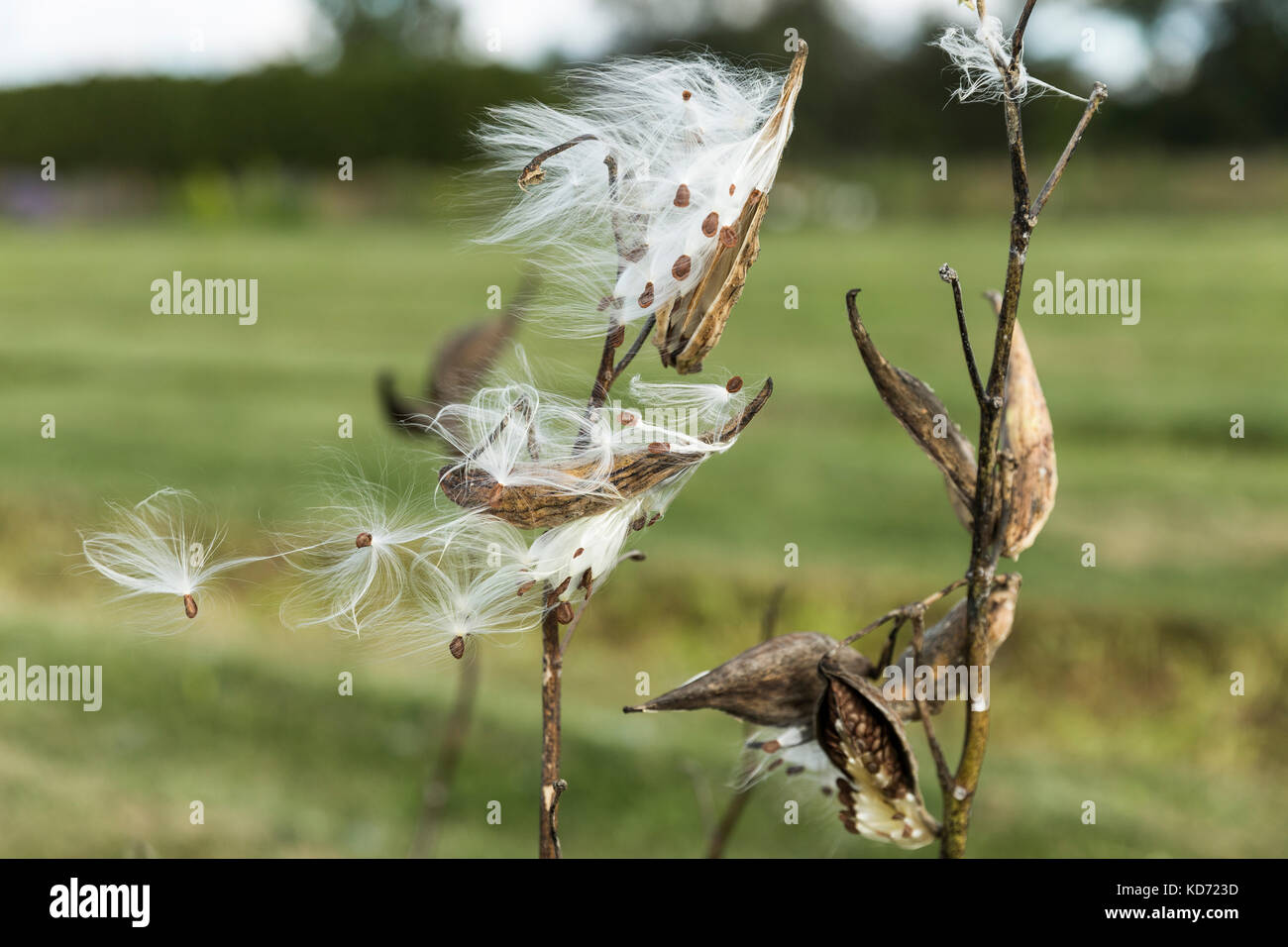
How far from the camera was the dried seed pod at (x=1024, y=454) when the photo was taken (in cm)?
42

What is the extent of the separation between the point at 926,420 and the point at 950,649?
3.3 inches

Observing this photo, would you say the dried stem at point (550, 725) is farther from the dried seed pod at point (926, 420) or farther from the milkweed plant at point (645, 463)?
the dried seed pod at point (926, 420)

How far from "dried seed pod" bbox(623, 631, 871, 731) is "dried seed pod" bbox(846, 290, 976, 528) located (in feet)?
0.25

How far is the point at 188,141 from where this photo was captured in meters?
12.1

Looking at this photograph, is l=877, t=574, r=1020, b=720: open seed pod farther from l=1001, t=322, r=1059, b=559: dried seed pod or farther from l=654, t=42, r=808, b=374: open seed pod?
l=654, t=42, r=808, b=374: open seed pod

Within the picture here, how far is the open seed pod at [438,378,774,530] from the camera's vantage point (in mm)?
377

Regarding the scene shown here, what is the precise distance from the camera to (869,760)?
0.42 metres

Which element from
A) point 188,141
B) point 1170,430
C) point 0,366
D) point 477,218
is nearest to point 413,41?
point 188,141

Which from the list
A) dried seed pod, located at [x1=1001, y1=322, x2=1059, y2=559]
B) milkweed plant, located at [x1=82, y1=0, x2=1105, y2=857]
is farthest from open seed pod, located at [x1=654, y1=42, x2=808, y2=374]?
dried seed pod, located at [x1=1001, y1=322, x2=1059, y2=559]

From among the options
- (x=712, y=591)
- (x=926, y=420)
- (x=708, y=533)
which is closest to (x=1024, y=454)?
(x=926, y=420)

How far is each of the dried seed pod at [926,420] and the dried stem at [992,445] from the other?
1cm

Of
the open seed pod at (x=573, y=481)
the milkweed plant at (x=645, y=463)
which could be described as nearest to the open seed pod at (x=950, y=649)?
the milkweed plant at (x=645, y=463)

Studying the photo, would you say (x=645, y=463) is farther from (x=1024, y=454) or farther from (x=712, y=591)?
(x=712, y=591)
